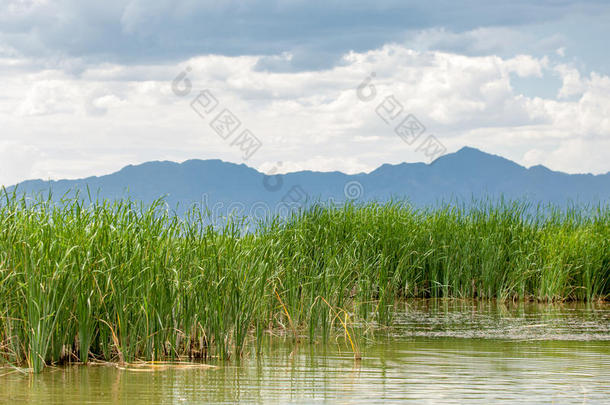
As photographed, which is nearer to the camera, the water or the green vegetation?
the water

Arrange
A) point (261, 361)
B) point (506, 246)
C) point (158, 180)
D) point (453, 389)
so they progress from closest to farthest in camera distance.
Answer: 1. point (453, 389)
2. point (261, 361)
3. point (506, 246)
4. point (158, 180)

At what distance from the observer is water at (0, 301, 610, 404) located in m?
6.02

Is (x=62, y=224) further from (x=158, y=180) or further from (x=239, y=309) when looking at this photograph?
(x=158, y=180)

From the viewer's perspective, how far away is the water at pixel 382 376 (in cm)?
602

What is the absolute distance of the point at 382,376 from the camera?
6957mm

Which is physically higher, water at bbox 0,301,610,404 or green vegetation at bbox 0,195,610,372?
green vegetation at bbox 0,195,610,372

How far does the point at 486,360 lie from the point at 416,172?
115664 millimetres

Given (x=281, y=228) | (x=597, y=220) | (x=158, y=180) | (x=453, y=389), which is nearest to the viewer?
(x=453, y=389)

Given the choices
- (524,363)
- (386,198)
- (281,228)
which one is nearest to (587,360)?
(524,363)

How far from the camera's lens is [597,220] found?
16.7 metres

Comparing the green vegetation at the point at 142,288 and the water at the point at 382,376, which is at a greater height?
the green vegetation at the point at 142,288

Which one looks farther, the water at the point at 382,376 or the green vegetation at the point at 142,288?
the green vegetation at the point at 142,288

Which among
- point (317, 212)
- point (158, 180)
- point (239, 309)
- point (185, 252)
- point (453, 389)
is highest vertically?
point (158, 180)

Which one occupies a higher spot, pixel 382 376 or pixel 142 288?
pixel 142 288
